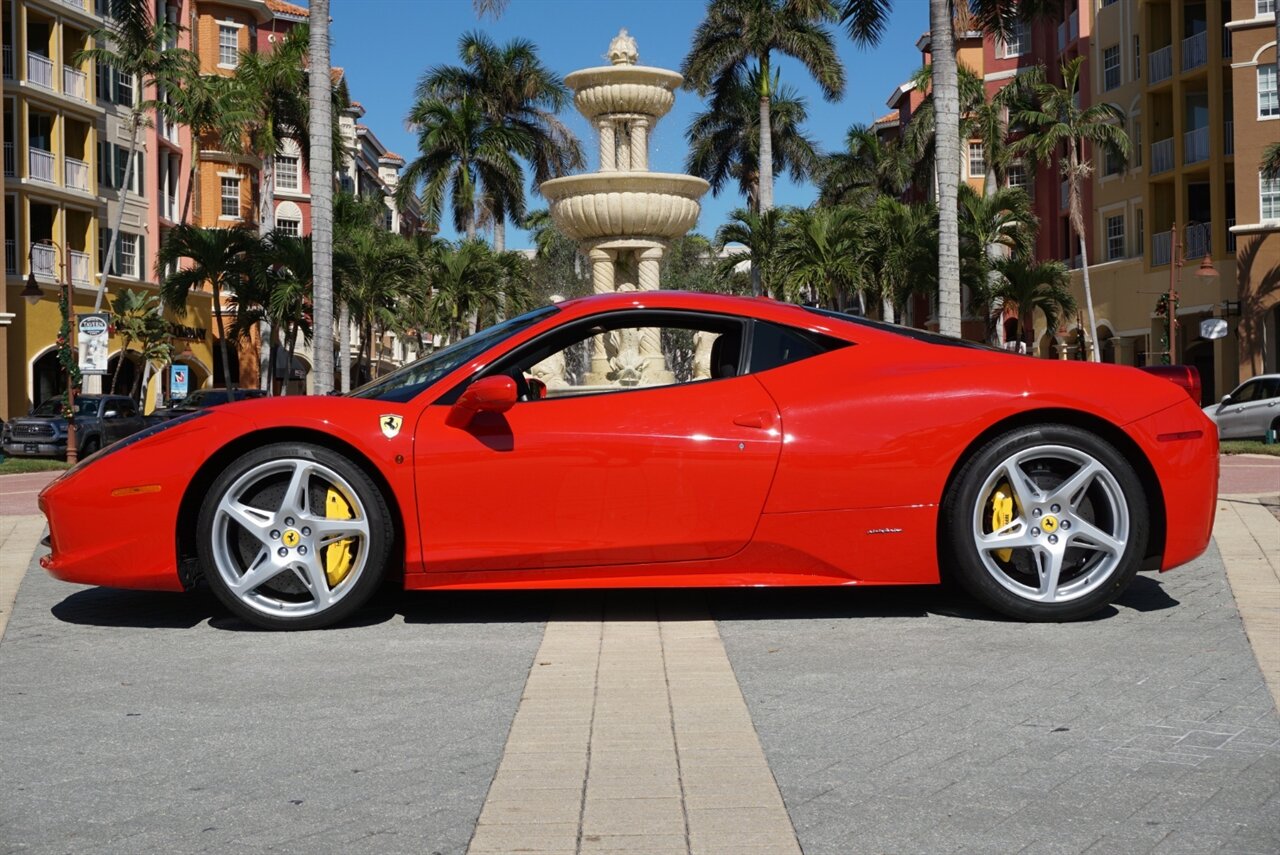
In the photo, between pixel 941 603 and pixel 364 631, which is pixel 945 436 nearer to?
pixel 941 603

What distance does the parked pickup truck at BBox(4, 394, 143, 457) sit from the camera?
98.4 feet

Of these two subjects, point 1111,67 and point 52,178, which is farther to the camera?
point 1111,67

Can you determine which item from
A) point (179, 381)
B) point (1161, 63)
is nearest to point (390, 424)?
point (179, 381)

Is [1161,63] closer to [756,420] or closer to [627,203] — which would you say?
[627,203]

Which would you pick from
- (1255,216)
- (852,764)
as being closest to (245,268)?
(1255,216)

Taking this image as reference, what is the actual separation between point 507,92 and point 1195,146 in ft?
80.5

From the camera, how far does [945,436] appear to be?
576 cm

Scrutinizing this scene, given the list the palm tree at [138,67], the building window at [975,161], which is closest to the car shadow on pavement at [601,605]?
the palm tree at [138,67]

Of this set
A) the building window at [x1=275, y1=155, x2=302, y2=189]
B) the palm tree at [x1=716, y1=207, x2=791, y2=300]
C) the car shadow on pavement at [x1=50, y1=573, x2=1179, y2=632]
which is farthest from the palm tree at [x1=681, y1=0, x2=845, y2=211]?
the car shadow on pavement at [x1=50, y1=573, x2=1179, y2=632]

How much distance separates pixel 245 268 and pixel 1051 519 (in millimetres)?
36147

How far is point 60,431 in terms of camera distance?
98.6ft

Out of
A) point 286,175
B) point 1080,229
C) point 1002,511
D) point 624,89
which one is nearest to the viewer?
point 1002,511

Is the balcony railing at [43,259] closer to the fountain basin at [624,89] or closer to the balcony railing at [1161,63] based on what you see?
the fountain basin at [624,89]

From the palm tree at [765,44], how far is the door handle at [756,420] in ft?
131
